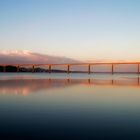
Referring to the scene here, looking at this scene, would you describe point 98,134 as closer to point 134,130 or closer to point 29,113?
point 134,130

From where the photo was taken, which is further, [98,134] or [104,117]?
[104,117]

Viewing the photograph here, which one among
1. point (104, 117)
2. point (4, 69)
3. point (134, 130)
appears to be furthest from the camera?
point (4, 69)

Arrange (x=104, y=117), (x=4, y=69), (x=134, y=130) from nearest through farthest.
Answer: (x=134, y=130), (x=104, y=117), (x=4, y=69)

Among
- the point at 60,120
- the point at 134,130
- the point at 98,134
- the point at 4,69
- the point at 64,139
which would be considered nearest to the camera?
the point at 64,139

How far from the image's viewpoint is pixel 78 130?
746cm

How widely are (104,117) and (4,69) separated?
560 feet

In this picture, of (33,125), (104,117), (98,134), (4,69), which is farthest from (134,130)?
(4,69)

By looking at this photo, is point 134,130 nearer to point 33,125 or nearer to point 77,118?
point 77,118

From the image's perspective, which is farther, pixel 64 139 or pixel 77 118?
pixel 77 118

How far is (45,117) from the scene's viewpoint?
9.30 m

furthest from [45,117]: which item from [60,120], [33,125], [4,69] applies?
[4,69]

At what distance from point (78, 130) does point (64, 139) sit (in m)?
1.01

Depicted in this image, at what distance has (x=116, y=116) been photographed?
32.4 feet

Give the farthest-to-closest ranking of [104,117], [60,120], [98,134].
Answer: [104,117] → [60,120] → [98,134]
